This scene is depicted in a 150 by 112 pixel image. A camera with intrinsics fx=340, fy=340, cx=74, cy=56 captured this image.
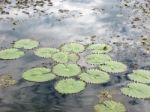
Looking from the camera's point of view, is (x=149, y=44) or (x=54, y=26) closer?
(x=149, y=44)

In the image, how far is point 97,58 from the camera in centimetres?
887

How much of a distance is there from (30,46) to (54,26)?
1689mm

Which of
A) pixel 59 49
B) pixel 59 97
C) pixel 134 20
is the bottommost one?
pixel 59 97

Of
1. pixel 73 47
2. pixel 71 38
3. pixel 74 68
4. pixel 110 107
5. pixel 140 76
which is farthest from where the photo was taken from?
pixel 71 38

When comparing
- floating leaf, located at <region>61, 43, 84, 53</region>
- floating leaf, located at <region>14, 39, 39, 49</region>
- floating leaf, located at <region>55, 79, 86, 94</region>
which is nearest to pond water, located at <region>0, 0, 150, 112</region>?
floating leaf, located at <region>55, 79, 86, 94</region>

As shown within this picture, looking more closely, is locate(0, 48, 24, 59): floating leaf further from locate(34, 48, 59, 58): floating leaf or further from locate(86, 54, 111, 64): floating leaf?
locate(86, 54, 111, 64): floating leaf

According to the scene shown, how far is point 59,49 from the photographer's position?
30.9 feet

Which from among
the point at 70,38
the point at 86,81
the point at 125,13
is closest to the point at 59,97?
the point at 86,81

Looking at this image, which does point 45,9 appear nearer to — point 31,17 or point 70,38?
point 31,17

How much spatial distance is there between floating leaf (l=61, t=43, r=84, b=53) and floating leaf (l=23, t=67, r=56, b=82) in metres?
1.24

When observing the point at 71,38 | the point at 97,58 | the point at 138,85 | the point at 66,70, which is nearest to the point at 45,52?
the point at 66,70

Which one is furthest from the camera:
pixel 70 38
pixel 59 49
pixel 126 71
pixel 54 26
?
pixel 54 26

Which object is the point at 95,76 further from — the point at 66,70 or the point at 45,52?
the point at 45,52

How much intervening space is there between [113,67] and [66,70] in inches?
47.0
